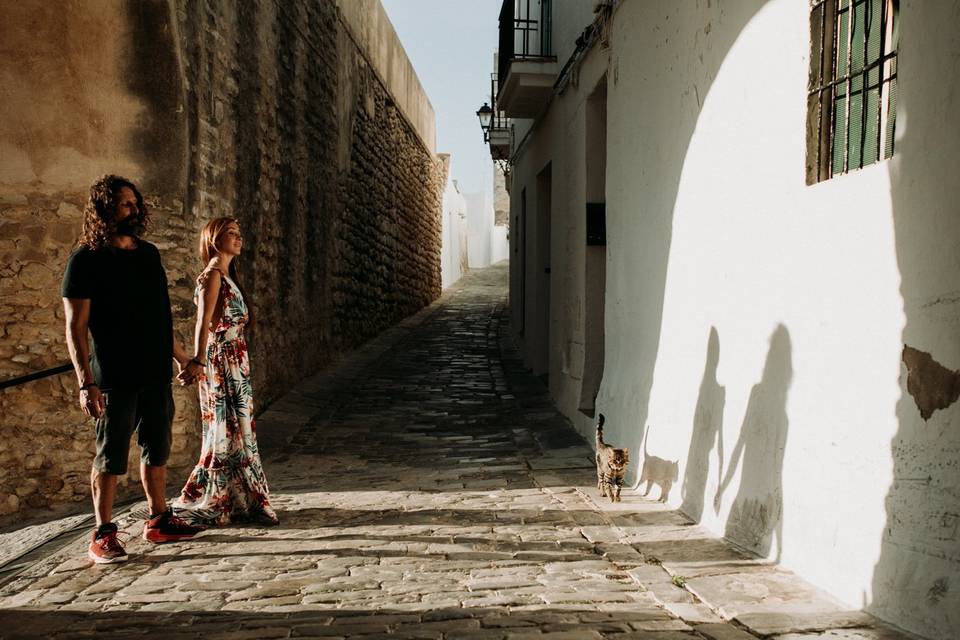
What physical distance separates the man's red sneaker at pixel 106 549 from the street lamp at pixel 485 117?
12551mm

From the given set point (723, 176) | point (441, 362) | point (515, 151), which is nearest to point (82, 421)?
Answer: point (723, 176)

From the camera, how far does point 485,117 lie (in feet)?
53.2

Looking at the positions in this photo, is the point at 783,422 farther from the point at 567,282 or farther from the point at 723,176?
the point at 567,282

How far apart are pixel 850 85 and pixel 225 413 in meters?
3.44

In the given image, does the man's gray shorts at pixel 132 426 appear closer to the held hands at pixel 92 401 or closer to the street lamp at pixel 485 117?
the held hands at pixel 92 401

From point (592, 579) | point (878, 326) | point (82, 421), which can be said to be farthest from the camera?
point (82, 421)

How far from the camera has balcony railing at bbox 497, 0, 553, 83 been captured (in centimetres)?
959

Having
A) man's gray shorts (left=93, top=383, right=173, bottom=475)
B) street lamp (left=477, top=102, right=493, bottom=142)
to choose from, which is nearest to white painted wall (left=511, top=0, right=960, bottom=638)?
man's gray shorts (left=93, top=383, right=173, bottom=475)

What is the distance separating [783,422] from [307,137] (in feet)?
25.4

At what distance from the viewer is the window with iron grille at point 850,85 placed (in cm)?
331

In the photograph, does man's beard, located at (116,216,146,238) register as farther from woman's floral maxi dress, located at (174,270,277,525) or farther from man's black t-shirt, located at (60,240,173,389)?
woman's floral maxi dress, located at (174,270,277,525)

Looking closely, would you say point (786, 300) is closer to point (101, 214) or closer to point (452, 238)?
point (101, 214)

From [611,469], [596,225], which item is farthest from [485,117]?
[611,469]

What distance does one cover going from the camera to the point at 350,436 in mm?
7633
